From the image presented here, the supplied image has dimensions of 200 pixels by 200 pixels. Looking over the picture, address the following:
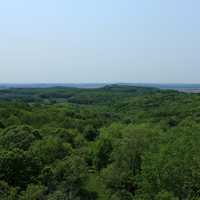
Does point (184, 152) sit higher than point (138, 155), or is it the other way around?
point (184, 152)

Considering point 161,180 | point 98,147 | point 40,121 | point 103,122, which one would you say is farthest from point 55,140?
point 103,122

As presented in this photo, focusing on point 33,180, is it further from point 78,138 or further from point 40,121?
point 40,121

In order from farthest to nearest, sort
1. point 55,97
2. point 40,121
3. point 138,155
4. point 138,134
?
point 55,97 < point 40,121 < point 138,134 < point 138,155

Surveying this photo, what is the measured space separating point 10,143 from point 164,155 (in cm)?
1666

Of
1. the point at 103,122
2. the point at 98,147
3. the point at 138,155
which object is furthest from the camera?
the point at 103,122

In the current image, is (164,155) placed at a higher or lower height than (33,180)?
higher

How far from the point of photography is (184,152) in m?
26.3

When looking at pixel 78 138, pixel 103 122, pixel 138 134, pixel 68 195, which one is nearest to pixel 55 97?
pixel 103 122

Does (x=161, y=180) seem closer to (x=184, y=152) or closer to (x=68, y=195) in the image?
(x=184, y=152)

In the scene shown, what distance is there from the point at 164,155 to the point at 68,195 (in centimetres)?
709

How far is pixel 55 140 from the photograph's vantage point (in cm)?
3744

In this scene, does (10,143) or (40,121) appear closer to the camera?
(10,143)

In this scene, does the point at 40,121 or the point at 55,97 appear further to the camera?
the point at 55,97

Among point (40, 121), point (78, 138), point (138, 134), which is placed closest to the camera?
point (138, 134)
